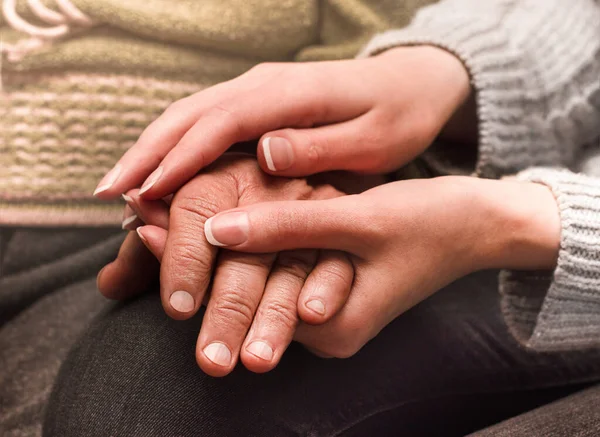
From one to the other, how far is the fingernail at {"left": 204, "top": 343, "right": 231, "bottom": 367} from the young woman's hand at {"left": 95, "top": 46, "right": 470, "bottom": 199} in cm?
12

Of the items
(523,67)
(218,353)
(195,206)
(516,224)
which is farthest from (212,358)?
(523,67)

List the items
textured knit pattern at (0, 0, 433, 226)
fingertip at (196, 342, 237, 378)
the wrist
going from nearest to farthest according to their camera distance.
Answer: fingertip at (196, 342, 237, 378)
the wrist
textured knit pattern at (0, 0, 433, 226)

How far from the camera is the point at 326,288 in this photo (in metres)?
0.36

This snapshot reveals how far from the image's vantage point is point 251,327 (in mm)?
341

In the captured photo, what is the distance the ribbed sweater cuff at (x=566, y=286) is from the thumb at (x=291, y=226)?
0.19m

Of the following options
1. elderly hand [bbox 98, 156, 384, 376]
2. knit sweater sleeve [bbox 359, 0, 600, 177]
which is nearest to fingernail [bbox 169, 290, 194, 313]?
elderly hand [bbox 98, 156, 384, 376]

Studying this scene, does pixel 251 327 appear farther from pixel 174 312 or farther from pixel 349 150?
pixel 349 150

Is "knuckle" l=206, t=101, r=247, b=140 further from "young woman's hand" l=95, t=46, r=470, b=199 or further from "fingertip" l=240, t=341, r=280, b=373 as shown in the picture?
"fingertip" l=240, t=341, r=280, b=373

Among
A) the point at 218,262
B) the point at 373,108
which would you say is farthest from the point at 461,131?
the point at 218,262

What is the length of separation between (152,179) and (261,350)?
147mm

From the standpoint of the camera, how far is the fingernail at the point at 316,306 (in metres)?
0.35

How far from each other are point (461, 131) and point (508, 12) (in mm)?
164

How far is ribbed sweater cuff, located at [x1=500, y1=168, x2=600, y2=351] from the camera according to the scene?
43cm

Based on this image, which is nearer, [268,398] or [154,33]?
[268,398]
